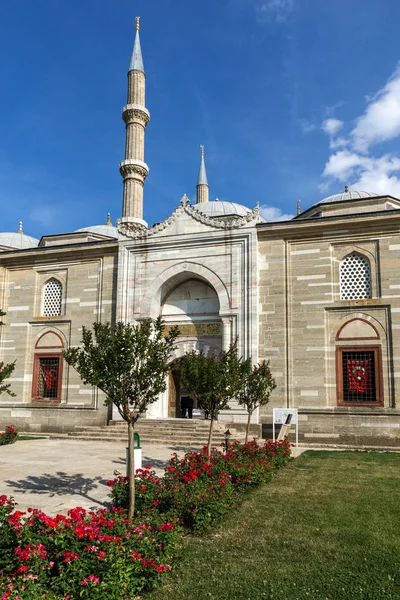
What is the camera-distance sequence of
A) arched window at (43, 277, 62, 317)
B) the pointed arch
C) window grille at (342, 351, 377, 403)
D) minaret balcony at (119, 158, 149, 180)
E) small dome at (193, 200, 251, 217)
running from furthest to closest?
small dome at (193, 200, 251, 217) → minaret balcony at (119, 158, 149, 180) → arched window at (43, 277, 62, 317) → the pointed arch → window grille at (342, 351, 377, 403)

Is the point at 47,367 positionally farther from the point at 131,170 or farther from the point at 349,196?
Answer: the point at 349,196

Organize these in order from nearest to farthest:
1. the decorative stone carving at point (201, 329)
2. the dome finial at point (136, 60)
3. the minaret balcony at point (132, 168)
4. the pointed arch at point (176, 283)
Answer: the pointed arch at point (176, 283) < the decorative stone carving at point (201, 329) < the minaret balcony at point (132, 168) < the dome finial at point (136, 60)

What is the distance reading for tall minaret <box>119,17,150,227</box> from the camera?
2209cm

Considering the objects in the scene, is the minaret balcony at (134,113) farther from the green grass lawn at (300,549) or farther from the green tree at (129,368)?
the green grass lawn at (300,549)

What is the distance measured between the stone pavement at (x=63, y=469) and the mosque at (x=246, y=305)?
233cm

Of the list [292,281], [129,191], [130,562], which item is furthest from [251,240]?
[130,562]

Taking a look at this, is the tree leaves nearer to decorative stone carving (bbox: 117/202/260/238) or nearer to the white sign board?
the white sign board

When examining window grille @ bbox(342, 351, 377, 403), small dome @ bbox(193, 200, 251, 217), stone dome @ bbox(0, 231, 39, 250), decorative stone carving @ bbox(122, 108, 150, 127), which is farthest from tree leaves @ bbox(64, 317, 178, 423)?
stone dome @ bbox(0, 231, 39, 250)

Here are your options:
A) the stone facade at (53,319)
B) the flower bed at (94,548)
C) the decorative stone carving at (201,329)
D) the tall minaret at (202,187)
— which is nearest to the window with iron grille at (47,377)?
the stone facade at (53,319)

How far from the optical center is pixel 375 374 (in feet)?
47.5

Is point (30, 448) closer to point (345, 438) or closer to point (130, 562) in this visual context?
point (345, 438)

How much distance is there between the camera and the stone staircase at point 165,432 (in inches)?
561

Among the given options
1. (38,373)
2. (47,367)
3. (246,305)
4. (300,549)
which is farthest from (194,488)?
(38,373)

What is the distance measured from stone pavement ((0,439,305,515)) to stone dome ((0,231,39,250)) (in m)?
17.2
